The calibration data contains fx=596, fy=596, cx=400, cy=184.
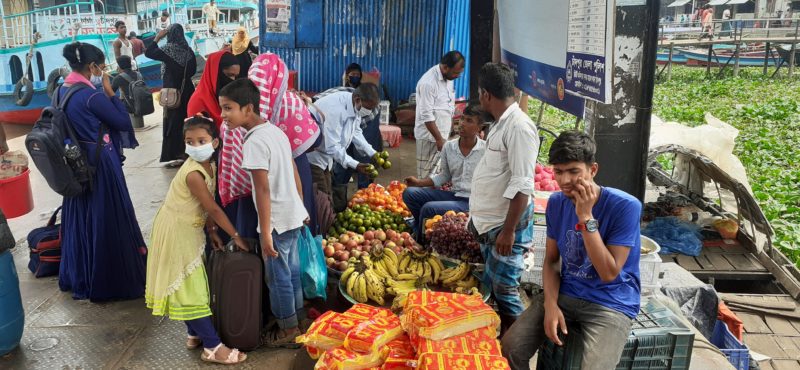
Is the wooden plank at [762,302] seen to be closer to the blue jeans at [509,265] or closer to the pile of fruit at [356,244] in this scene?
the blue jeans at [509,265]

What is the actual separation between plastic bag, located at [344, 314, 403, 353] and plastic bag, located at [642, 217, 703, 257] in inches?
155

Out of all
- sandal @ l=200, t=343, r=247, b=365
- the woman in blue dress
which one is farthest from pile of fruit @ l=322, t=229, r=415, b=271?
the woman in blue dress

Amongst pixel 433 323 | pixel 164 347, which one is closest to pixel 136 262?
pixel 164 347

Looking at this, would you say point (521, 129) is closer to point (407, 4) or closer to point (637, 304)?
point (637, 304)

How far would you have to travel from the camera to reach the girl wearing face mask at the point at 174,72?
303 inches

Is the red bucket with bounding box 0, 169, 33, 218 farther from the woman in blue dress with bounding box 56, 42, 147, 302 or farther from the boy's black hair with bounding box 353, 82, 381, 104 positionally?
the boy's black hair with bounding box 353, 82, 381, 104

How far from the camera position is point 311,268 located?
416cm

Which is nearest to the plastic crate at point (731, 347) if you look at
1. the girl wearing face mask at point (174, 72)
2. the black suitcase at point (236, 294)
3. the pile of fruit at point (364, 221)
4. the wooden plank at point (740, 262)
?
the wooden plank at point (740, 262)

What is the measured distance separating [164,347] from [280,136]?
5.59 ft

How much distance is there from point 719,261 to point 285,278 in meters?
4.47

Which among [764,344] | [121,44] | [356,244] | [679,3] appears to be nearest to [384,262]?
[356,244]

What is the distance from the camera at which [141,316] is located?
450 cm

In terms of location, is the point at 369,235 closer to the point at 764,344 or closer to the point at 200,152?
the point at 200,152

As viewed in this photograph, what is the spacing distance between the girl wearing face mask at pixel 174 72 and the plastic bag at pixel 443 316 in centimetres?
588
